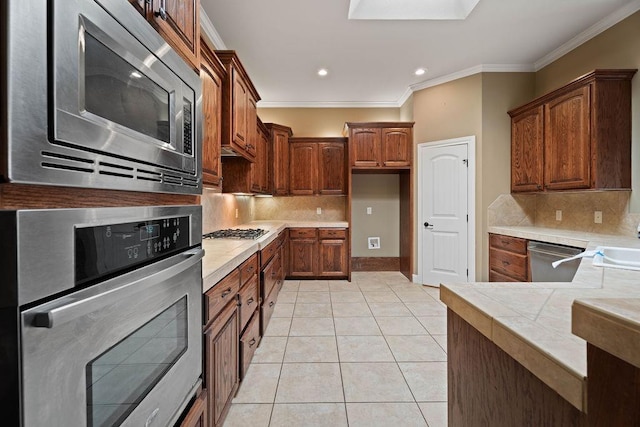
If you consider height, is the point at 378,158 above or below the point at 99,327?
above

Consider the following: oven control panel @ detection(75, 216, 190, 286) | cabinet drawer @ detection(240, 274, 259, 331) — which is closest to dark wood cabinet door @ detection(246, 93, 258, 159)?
A: cabinet drawer @ detection(240, 274, 259, 331)

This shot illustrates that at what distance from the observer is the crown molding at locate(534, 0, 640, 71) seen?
2.65 metres

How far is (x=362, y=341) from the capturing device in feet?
8.37

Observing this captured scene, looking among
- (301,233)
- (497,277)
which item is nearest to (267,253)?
(301,233)

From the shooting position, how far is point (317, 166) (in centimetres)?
487

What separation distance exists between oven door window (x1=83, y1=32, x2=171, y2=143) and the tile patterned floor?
5.38ft

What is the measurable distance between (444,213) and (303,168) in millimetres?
2295

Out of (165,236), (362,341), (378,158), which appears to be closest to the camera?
(165,236)

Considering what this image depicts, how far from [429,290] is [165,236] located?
3846 mm

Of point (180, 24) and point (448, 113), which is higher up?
point (448, 113)

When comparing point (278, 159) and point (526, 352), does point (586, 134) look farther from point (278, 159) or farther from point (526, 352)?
point (278, 159)

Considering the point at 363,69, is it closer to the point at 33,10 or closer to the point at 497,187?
the point at 497,187

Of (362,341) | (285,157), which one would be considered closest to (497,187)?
(362,341)

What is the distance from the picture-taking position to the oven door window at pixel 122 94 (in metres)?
0.59
